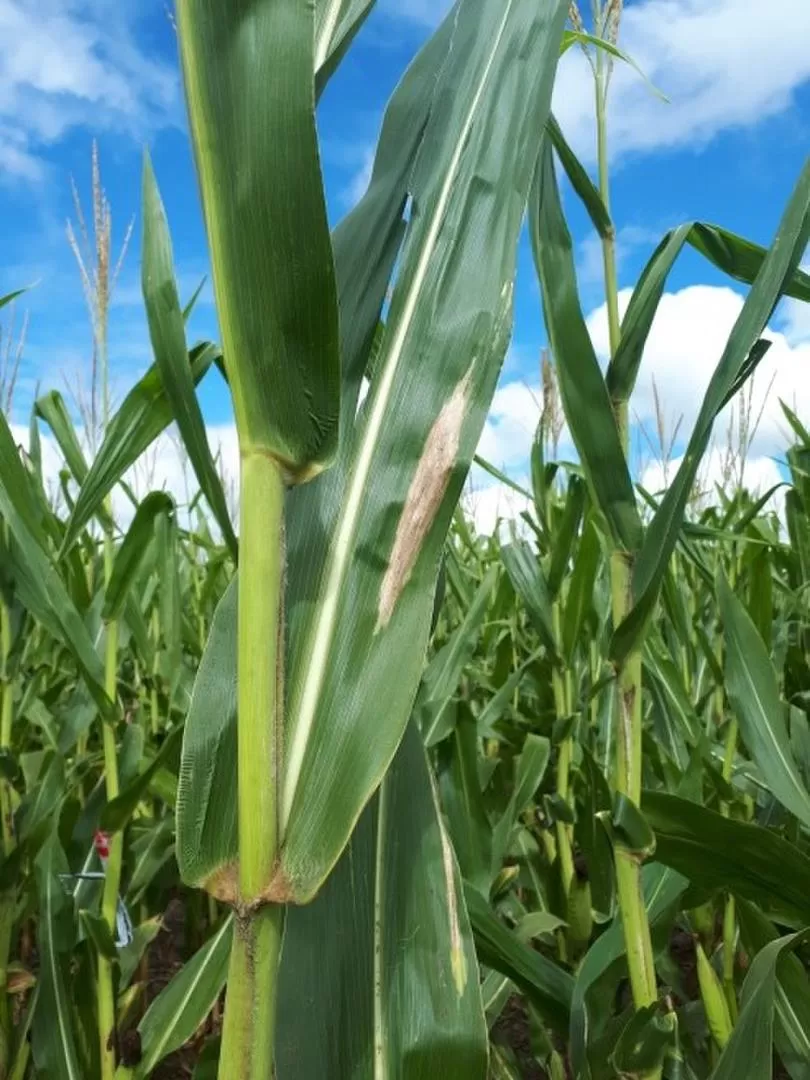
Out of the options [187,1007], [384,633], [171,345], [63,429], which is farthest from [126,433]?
[187,1007]

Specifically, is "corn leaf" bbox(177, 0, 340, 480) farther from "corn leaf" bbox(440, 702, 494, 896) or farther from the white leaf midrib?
"corn leaf" bbox(440, 702, 494, 896)

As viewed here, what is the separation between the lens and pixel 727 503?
2477 mm

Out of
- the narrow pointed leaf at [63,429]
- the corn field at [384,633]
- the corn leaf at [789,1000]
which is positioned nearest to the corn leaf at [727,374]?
the corn field at [384,633]

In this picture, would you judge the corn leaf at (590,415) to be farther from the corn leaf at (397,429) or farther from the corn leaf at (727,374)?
the corn leaf at (397,429)

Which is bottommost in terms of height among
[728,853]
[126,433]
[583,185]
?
[728,853]

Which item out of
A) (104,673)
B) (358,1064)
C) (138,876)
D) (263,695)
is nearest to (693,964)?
(138,876)

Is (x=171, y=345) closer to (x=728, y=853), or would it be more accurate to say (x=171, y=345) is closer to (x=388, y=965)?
(x=388, y=965)

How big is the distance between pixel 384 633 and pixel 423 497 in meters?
0.08

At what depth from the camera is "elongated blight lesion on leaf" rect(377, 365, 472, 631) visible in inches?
19.2

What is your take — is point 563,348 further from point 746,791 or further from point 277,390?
point 746,791

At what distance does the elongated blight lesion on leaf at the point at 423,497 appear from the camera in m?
0.49

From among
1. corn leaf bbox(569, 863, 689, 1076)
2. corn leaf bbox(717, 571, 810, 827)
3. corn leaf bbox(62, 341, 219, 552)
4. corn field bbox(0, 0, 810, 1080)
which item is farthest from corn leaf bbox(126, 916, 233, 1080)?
corn leaf bbox(717, 571, 810, 827)

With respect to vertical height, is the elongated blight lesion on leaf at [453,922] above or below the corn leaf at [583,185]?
below

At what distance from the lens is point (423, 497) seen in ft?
1.65
